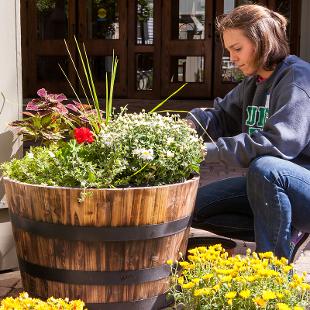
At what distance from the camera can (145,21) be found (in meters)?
12.0

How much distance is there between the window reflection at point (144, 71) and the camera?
12.2m

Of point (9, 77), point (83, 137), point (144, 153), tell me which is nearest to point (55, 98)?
point (9, 77)

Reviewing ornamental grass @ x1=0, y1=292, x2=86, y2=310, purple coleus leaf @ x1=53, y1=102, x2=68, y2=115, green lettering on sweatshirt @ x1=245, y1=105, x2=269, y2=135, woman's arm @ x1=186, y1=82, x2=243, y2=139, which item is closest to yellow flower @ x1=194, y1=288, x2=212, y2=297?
ornamental grass @ x1=0, y1=292, x2=86, y2=310

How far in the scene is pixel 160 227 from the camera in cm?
251

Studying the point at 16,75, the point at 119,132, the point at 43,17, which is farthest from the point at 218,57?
the point at 119,132

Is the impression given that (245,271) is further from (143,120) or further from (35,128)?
(35,128)

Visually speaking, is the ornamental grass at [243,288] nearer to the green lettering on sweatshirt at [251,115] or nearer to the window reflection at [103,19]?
the green lettering on sweatshirt at [251,115]

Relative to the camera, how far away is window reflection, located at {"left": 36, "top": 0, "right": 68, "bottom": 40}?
12203 mm

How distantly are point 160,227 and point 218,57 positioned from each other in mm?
9599

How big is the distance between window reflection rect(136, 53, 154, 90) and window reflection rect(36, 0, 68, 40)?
4.51 ft

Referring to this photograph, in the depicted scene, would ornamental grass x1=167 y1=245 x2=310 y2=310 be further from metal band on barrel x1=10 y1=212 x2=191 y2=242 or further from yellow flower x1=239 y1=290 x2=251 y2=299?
metal band on barrel x1=10 y1=212 x2=191 y2=242

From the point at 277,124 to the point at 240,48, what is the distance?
433 mm

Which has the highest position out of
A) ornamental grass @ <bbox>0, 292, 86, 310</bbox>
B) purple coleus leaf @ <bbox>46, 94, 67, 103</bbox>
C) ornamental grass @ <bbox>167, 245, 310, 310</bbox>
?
purple coleus leaf @ <bbox>46, 94, 67, 103</bbox>

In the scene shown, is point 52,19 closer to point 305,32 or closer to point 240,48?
point 305,32
